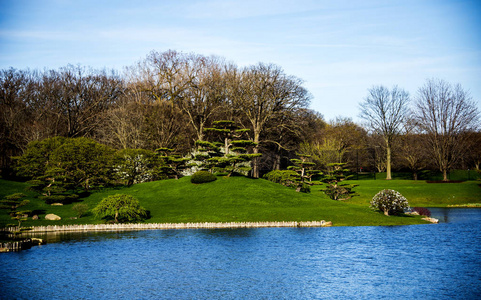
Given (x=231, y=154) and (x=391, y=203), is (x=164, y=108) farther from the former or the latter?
(x=391, y=203)

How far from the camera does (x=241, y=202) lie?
51906mm

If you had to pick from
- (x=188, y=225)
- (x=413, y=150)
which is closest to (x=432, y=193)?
(x=413, y=150)

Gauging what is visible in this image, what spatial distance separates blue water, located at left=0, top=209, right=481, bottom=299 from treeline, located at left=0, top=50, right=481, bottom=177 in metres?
40.2

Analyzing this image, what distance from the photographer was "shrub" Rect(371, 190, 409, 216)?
154ft

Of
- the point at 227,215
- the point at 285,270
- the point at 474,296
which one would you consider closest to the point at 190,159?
the point at 227,215

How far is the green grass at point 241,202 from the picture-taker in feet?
149

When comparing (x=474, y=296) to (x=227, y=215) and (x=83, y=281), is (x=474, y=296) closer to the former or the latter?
(x=83, y=281)

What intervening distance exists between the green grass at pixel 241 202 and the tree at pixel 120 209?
149cm

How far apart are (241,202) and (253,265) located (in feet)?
78.0

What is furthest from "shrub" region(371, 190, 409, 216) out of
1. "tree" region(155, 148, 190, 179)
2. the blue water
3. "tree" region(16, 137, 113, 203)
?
"tree" region(16, 137, 113, 203)

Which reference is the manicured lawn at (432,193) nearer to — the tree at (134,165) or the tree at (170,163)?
the tree at (170,163)

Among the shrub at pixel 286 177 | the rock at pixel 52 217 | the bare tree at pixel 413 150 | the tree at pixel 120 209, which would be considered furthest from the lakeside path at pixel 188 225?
the bare tree at pixel 413 150

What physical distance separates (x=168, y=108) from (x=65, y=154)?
26452mm

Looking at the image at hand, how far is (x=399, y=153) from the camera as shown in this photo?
103m
